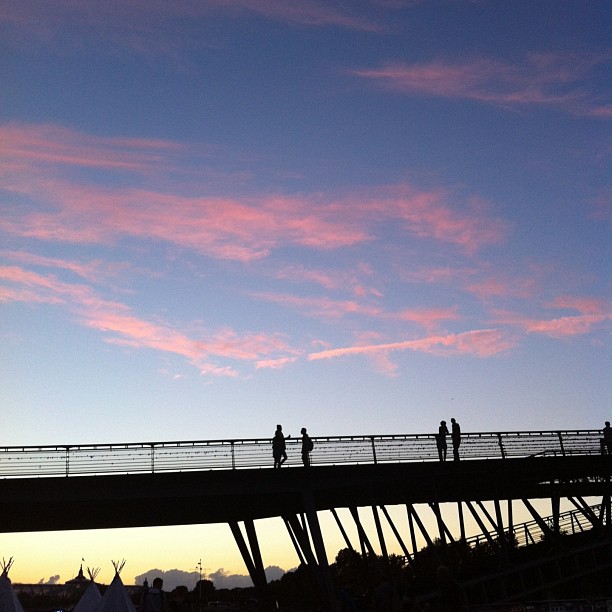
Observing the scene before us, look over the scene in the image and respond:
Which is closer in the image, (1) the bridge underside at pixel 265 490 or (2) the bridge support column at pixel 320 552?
(1) the bridge underside at pixel 265 490

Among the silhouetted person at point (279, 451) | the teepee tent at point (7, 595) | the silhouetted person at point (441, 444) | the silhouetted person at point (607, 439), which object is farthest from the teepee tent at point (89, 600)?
the silhouetted person at point (607, 439)

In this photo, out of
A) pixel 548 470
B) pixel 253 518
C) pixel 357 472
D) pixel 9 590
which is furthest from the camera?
pixel 253 518

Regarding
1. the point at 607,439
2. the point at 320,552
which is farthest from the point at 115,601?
the point at 607,439

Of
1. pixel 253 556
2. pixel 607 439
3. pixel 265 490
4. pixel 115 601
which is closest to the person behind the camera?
pixel 115 601

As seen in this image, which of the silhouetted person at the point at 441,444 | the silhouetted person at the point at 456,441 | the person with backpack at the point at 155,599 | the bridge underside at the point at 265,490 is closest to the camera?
the person with backpack at the point at 155,599

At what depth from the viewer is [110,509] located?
115ft

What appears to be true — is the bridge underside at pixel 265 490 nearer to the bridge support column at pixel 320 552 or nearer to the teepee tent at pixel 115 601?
the bridge support column at pixel 320 552

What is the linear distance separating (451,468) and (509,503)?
6191mm

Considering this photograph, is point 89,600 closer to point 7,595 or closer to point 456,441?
point 7,595

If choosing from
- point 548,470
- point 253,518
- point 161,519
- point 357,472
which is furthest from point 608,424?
point 161,519

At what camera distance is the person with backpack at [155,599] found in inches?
783

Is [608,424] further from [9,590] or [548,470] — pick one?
[9,590]

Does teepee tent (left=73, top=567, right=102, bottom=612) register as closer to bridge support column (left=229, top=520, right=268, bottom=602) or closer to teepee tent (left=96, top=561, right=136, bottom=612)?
teepee tent (left=96, top=561, right=136, bottom=612)

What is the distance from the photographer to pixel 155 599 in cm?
2005
